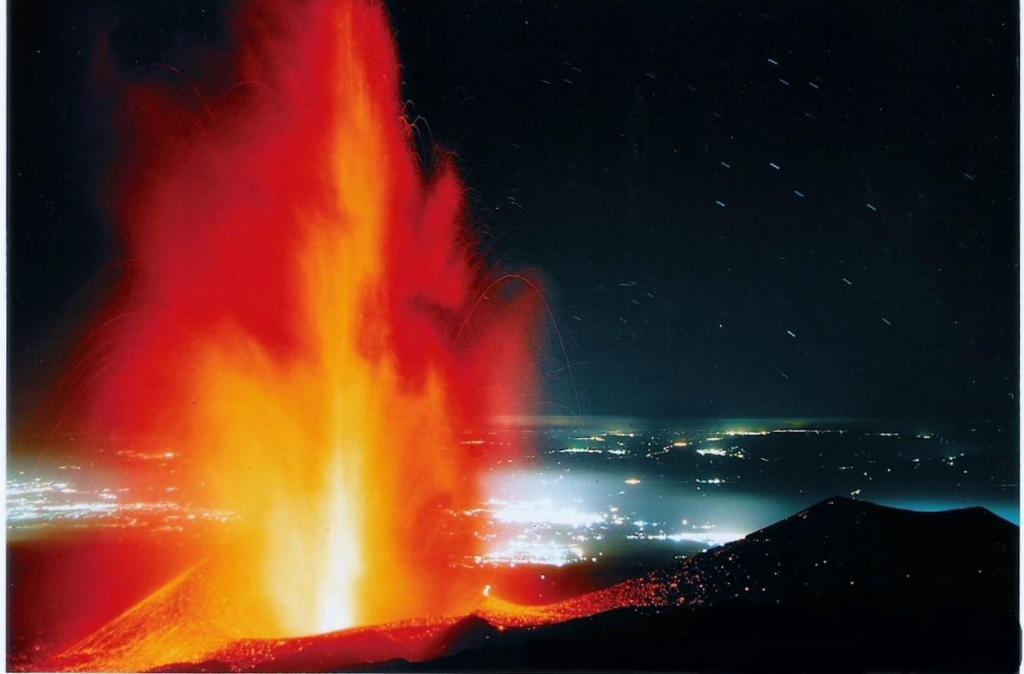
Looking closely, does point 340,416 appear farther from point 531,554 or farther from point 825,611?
point 825,611

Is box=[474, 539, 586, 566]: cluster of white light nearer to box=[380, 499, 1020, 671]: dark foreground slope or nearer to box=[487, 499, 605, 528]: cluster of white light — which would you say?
box=[487, 499, 605, 528]: cluster of white light

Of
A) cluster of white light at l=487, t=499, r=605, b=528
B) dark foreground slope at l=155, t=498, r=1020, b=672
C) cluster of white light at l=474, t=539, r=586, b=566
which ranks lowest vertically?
dark foreground slope at l=155, t=498, r=1020, b=672

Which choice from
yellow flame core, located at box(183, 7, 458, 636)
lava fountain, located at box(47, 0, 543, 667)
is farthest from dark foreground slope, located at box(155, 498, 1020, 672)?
lava fountain, located at box(47, 0, 543, 667)

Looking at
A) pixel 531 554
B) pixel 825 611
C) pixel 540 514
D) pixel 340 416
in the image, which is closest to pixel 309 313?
pixel 340 416

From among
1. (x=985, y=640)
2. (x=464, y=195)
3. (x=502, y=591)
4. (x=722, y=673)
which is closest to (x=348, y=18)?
(x=464, y=195)

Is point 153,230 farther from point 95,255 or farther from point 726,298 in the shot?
point 726,298

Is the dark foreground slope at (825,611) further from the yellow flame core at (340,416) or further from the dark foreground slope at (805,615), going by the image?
the yellow flame core at (340,416)
